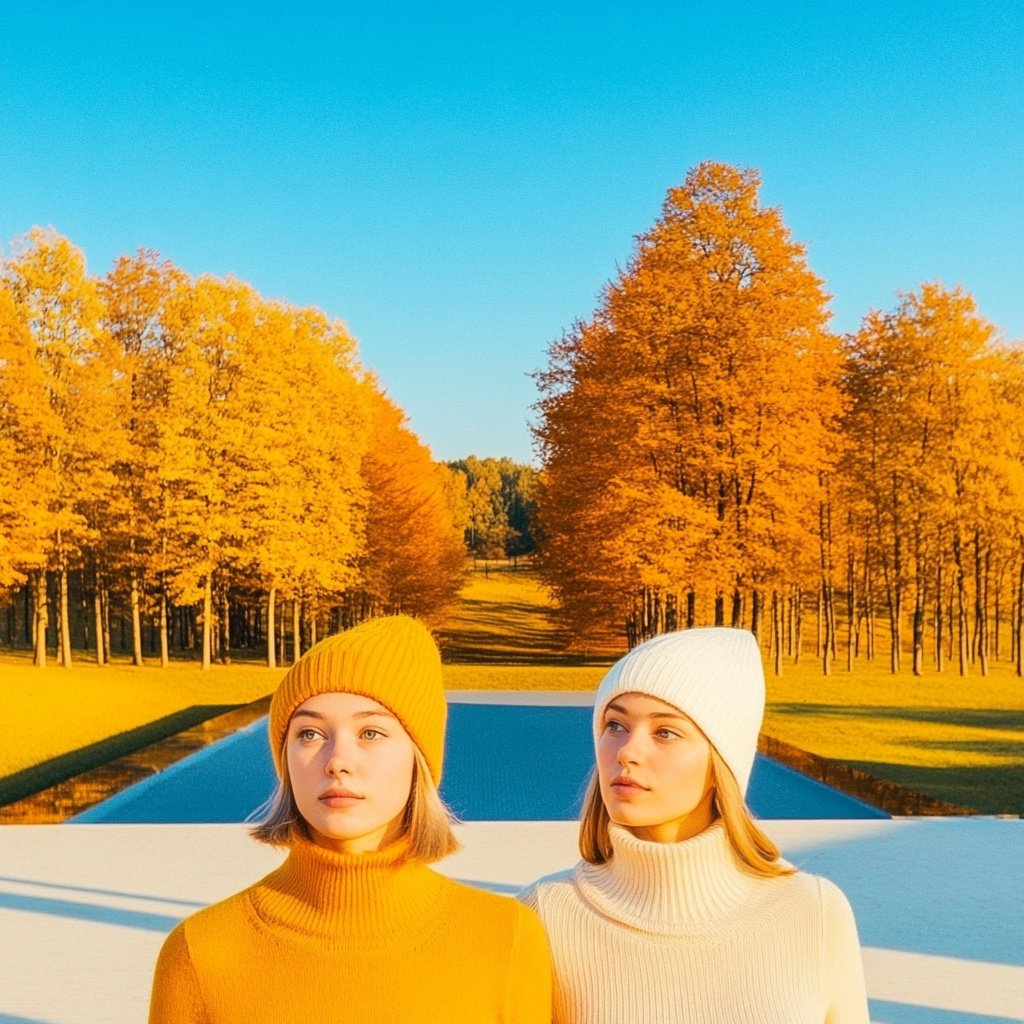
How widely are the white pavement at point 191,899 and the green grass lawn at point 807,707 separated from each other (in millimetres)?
3103

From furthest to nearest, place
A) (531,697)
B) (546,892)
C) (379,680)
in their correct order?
1. (531,697)
2. (546,892)
3. (379,680)

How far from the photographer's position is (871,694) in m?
23.0

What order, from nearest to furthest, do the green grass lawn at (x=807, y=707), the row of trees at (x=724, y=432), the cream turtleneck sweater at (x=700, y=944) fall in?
the cream turtleneck sweater at (x=700, y=944) < the green grass lawn at (x=807, y=707) < the row of trees at (x=724, y=432)

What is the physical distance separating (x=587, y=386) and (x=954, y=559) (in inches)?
505

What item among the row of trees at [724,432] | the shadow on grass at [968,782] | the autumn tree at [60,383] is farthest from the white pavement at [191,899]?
the autumn tree at [60,383]

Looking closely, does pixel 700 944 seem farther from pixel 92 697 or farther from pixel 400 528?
pixel 400 528

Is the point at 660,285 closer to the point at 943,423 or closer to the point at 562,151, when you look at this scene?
the point at 943,423

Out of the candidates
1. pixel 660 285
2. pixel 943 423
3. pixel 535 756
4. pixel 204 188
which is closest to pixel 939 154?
pixel 943 423

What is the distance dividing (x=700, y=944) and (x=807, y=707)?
1912cm

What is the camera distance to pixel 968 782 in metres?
12.7

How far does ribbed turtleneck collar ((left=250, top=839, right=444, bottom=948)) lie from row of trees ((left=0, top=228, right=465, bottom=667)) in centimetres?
2332

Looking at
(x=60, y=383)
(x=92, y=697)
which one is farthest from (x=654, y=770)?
(x=60, y=383)

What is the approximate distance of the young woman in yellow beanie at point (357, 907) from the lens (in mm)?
1771

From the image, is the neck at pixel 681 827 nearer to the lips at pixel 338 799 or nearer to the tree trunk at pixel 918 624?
the lips at pixel 338 799
